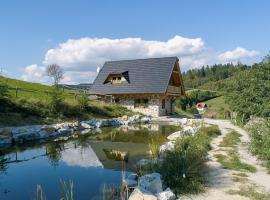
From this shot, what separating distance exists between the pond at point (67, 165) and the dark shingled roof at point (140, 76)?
13903 mm

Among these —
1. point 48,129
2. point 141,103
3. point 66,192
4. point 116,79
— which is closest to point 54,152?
point 48,129

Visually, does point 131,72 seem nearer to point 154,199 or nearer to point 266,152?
point 266,152

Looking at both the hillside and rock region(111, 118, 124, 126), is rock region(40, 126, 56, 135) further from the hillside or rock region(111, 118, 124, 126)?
rock region(111, 118, 124, 126)

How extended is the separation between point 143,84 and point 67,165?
20.3 m

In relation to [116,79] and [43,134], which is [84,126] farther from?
Result: [116,79]

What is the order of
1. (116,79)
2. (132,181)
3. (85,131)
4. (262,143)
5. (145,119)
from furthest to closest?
1. (116,79)
2. (145,119)
3. (85,131)
4. (262,143)
5. (132,181)

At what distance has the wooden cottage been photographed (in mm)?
29469

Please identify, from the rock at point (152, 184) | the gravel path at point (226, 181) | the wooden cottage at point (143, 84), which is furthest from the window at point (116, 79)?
the rock at point (152, 184)

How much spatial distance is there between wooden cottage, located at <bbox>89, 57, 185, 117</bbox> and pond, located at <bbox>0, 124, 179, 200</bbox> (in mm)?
14075

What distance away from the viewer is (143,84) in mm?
29812

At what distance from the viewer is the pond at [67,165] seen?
292 inches

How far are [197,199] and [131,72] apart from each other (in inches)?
1019

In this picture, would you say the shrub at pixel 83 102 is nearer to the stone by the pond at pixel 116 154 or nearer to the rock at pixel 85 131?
the rock at pixel 85 131

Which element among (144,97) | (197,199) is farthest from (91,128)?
(197,199)
